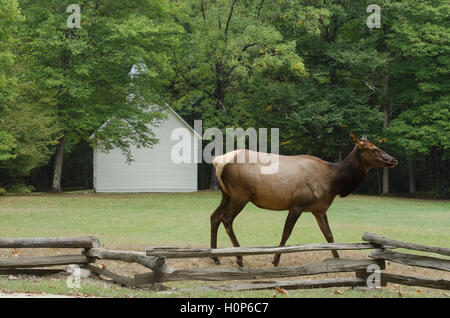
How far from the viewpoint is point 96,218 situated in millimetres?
20719

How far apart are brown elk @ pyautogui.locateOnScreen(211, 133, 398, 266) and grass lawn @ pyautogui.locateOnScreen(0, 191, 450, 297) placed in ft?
3.95

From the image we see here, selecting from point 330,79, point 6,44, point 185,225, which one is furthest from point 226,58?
point 185,225

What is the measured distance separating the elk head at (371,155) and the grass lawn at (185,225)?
7.71ft

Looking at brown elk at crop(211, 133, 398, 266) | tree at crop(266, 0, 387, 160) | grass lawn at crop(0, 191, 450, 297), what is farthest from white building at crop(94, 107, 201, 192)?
brown elk at crop(211, 133, 398, 266)

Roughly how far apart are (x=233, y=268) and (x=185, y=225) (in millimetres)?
10392

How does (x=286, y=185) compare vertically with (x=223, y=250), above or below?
above

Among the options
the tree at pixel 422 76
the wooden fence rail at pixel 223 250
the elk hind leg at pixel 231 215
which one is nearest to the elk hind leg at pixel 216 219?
the elk hind leg at pixel 231 215

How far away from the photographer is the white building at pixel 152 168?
36.0m

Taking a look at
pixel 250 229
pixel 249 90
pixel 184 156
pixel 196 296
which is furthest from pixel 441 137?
pixel 196 296

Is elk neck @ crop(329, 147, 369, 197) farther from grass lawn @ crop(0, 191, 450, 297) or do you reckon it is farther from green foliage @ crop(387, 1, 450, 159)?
green foliage @ crop(387, 1, 450, 159)

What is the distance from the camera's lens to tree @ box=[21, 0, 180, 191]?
97.2 ft

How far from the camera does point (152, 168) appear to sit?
1444 inches

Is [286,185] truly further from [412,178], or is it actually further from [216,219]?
[412,178]
